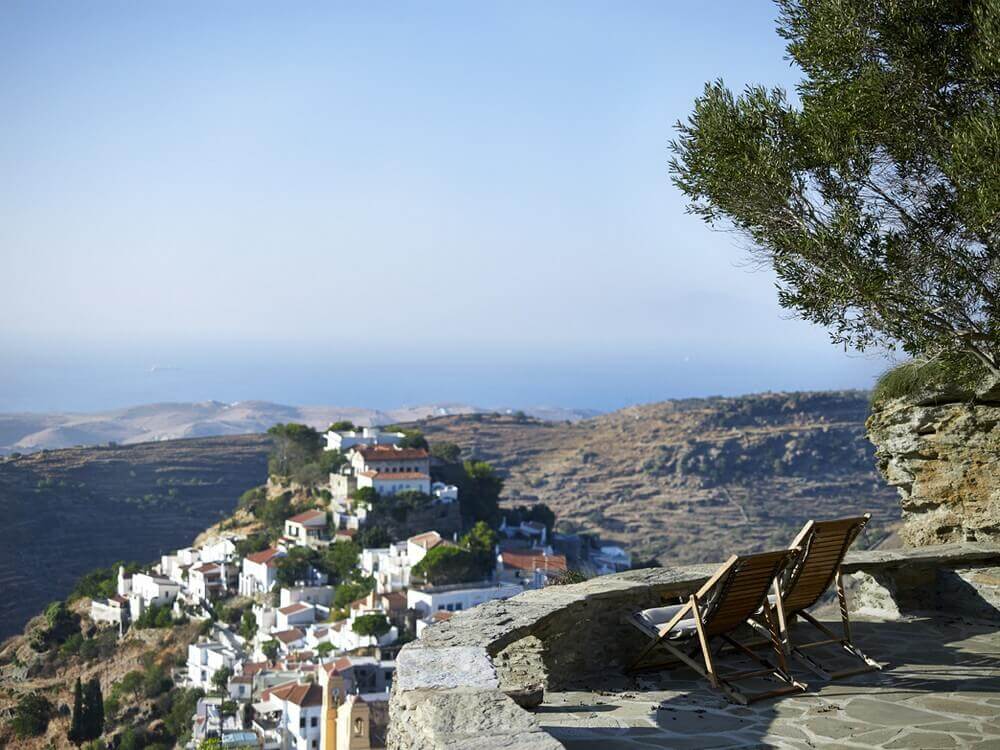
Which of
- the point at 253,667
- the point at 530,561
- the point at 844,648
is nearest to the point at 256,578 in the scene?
the point at 253,667

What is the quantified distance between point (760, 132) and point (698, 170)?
0.41 meters

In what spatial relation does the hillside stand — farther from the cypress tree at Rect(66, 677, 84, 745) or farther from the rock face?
the rock face

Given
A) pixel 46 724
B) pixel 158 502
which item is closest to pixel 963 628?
pixel 46 724

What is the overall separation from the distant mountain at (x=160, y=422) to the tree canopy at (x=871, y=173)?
141862 mm

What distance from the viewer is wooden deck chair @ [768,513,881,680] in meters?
4.39

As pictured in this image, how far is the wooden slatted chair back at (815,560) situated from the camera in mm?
4387

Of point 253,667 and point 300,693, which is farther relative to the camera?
point 253,667

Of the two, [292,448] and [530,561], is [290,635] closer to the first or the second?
[530,561]

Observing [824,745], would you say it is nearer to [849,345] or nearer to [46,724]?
[849,345]

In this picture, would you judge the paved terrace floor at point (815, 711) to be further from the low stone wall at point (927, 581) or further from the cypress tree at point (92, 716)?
the cypress tree at point (92, 716)

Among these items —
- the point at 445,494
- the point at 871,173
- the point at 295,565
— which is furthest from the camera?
the point at 445,494

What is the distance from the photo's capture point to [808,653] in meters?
4.90

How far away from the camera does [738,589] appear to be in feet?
13.7

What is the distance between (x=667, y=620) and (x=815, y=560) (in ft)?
2.32
